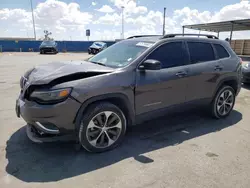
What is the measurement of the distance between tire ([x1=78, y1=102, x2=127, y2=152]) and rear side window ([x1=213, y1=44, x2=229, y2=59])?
261 centimetres

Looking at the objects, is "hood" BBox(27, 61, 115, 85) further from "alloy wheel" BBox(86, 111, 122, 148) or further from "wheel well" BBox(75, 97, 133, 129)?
"alloy wheel" BBox(86, 111, 122, 148)

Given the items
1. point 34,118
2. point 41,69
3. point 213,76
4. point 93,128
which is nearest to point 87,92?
point 93,128

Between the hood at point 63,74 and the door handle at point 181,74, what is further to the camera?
the door handle at point 181,74

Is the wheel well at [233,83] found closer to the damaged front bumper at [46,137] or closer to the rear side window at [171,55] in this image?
the rear side window at [171,55]

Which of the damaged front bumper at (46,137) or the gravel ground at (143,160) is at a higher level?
the damaged front bumper at (46,137)

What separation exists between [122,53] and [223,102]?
2.52 m

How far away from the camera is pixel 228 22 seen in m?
24.2

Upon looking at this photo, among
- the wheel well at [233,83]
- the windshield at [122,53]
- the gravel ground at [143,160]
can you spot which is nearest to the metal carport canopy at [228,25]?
the wheel well at [233,83]

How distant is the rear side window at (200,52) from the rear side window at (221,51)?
18 centimetres

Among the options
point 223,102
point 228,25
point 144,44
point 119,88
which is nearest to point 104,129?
point 119,88

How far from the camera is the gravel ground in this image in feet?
8.63

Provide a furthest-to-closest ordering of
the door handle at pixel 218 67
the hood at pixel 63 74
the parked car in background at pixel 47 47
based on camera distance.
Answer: the parked car in background at pixel 47 47, the door handle at pixel 218 67, the hood at pixel 63 74

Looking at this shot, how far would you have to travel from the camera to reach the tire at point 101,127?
9.93 ft

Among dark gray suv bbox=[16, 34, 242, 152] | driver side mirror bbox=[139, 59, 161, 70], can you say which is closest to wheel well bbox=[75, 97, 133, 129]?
dark gray suv bbox=[16, 34, 242, 152]
